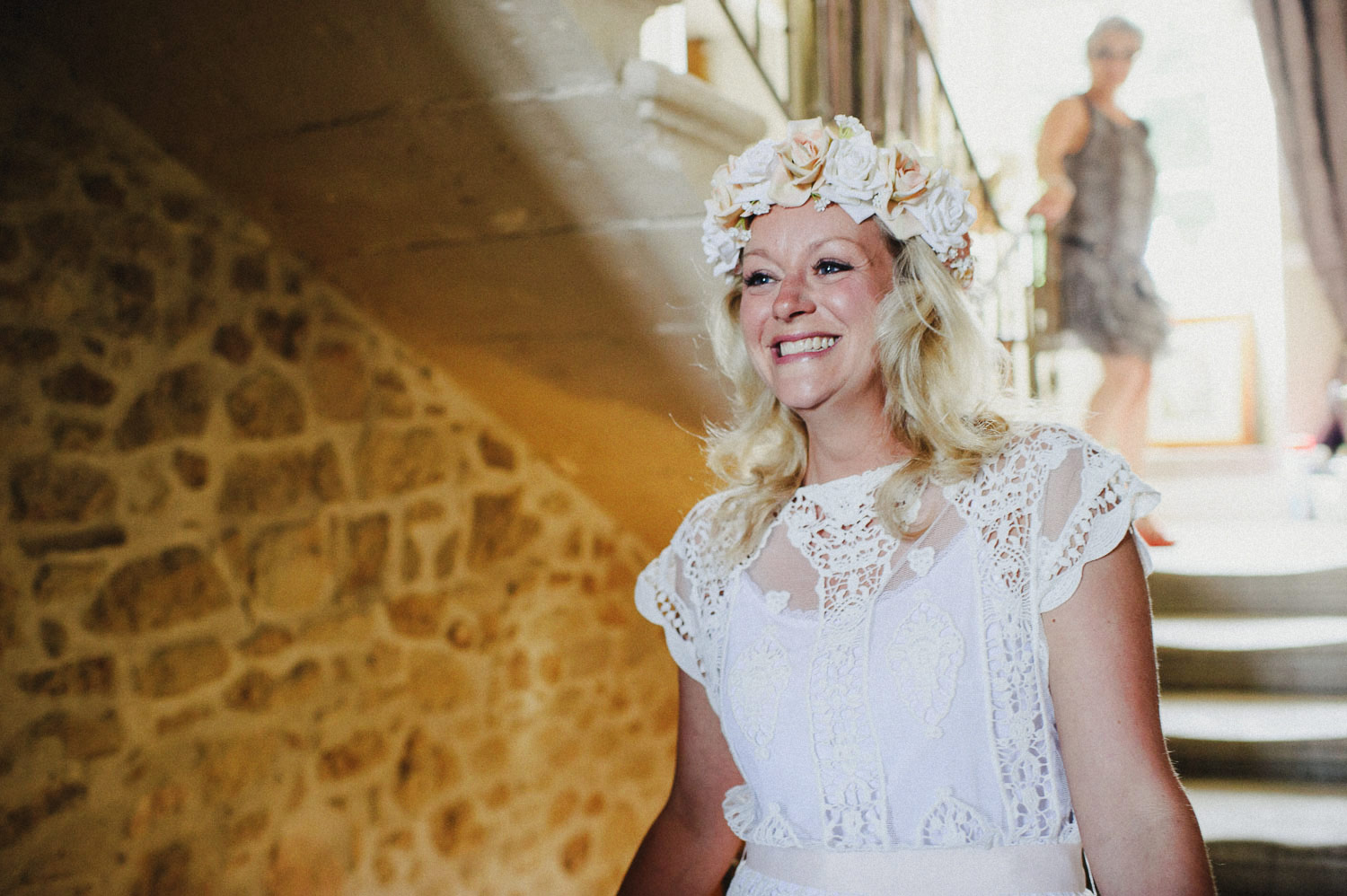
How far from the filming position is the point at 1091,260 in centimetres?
373

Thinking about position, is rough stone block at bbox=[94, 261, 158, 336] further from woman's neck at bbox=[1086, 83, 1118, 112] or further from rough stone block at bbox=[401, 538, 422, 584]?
woman's neck at bbox=[1086, 83, 1118, 112]

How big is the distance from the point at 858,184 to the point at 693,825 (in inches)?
35.4

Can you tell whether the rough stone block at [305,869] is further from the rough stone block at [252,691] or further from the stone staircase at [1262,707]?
the stone staircase at [1262,707]

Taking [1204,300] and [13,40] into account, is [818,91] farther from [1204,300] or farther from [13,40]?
[1204,300]

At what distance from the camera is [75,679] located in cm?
212

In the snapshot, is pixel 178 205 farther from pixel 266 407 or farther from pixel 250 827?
pixel 250 827

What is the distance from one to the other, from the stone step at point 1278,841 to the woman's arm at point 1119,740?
1334 millimetres

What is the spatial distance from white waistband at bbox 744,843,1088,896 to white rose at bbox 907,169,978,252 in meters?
0.73

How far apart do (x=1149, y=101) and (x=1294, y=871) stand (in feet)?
17.0

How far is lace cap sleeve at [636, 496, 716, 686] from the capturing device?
1.42 meters

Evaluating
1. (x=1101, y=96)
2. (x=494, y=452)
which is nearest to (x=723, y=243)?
(x=494, y=452)

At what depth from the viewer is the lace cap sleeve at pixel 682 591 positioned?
1.42 m

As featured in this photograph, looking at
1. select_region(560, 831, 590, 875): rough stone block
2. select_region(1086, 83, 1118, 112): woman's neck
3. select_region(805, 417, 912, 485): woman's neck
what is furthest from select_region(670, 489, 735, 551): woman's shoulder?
select_region(1086, 83, 1118, 112): woman's neck

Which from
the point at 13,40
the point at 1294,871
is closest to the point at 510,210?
the point at 13,40
